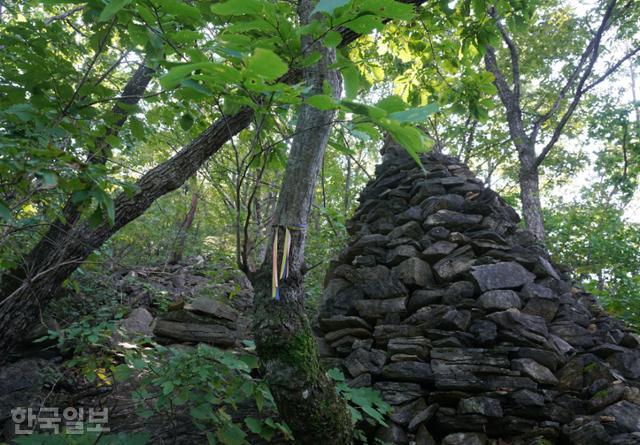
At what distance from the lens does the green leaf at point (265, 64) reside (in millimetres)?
951

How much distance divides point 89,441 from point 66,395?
2190mm

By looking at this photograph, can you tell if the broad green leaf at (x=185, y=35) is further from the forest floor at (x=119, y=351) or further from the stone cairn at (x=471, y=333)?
the stone cairn at (x=471, y=333)

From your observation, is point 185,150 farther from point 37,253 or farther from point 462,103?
point 462,103

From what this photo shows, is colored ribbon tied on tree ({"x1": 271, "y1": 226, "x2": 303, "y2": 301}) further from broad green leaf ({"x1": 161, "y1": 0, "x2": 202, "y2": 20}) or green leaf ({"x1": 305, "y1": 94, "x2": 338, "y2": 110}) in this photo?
broad green leaf ({"x1": 161, "y1": 0, "x2": 202, "y2": 20})

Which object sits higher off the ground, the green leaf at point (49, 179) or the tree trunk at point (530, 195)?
the tree trunk at point (530, 195)

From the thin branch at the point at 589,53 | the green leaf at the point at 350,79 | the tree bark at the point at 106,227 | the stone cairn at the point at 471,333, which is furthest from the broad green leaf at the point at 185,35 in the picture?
the thin branch at the point at 589,53

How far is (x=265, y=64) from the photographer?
3.18ft

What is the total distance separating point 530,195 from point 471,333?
209 inches

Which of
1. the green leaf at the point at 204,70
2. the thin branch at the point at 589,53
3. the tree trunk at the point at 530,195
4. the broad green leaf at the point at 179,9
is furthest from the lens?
the tree trunk at the point at 530,195

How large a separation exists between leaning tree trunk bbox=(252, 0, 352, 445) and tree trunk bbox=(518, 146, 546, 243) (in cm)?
666

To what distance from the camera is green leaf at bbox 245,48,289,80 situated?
95 cm

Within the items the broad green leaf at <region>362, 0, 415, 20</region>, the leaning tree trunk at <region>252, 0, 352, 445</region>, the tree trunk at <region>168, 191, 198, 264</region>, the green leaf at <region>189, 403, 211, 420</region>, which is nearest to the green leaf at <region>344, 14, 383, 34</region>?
the broad green leaf at <region>362, 0, 415, 20</region>

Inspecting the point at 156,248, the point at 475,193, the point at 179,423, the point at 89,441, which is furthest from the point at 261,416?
the point at 156,248

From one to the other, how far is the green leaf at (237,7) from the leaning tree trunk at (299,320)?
89 centimetres
